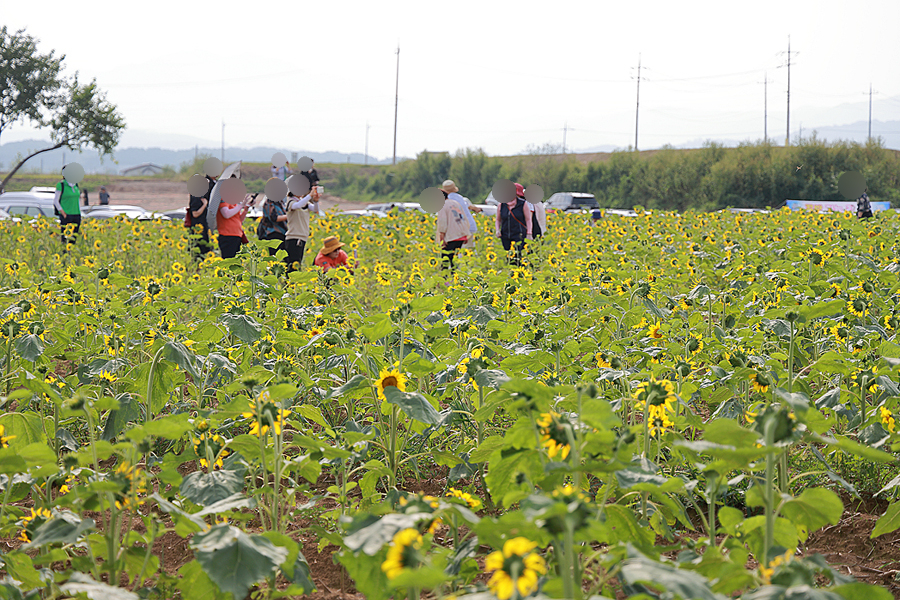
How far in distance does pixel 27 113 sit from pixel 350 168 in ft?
105

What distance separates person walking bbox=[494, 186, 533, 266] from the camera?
9.16m

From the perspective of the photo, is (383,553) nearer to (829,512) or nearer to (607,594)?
(607,594)

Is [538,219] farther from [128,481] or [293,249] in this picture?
[128,481]

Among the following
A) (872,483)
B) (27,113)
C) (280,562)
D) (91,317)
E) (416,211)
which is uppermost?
(27,113)

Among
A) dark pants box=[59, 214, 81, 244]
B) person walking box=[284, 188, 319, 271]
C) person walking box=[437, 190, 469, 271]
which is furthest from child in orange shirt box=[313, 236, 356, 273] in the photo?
dark pants box=[59, 214, 81, 244]

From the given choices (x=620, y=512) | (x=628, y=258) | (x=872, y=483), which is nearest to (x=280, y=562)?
(x=620, y=512)

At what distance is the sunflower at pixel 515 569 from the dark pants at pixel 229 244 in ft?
22.3

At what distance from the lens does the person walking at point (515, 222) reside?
9156 mm

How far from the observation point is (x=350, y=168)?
55500 millimetres

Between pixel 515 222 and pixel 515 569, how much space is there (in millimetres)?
8202

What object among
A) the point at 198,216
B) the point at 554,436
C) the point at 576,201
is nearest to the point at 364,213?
the point at 576,201

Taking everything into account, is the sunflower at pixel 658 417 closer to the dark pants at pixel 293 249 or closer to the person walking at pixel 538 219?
the dark pants at pixel 293 249

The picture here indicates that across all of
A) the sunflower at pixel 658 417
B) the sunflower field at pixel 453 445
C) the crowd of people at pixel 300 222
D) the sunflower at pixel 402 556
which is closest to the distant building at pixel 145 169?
the crowd of people at pixel 300 222

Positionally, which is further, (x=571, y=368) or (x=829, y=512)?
(x=571, y=368)
